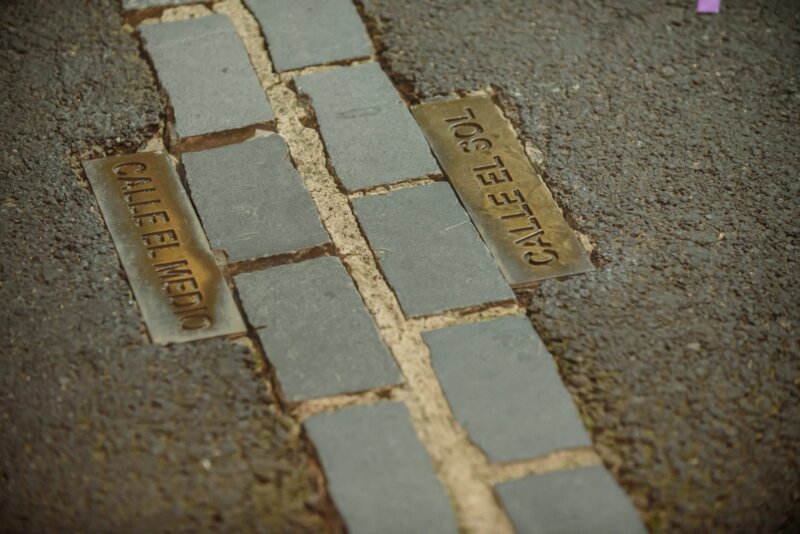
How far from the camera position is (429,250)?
2426 millimetres

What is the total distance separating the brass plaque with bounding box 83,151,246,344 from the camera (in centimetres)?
225

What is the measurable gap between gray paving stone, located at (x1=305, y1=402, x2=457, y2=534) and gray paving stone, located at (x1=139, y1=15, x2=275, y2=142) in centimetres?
108

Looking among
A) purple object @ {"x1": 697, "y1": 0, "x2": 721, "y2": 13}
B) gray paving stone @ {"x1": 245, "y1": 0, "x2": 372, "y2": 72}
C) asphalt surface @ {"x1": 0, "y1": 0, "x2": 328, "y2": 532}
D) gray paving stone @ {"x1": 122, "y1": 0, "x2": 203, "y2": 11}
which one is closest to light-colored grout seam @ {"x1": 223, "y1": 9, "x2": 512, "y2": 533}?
gray paving stone @ {"x1": 245, "y1": 0, "x2": 372, "y2": 72}

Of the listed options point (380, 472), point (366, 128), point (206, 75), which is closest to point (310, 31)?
point (206, 75)

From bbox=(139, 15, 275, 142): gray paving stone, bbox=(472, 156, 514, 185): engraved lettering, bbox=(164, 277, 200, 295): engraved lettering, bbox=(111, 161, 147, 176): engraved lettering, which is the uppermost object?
bbox=(139, 15, 275, 142): gray paving stone

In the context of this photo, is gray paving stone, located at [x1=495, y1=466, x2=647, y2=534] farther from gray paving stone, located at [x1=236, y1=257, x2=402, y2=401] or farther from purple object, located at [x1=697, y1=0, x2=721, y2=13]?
purple object, located at [x1=697, y1=0, x2=721, y2=13]

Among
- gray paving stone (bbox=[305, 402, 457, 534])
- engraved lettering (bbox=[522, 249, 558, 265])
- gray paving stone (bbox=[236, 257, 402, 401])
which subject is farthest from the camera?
engraved lettering (bbox=[522, 249, 558, 265])

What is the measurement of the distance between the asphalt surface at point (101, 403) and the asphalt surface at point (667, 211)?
0.72 meters

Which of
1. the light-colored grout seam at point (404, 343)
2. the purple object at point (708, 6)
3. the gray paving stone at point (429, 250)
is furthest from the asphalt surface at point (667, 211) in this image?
the light-colored grout seam at point (404, 343)

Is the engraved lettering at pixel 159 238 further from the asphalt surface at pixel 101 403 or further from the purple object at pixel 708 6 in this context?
the purple object at pixel 708 6

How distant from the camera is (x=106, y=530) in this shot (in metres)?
1.87

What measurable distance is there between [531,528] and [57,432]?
1011 millimetres

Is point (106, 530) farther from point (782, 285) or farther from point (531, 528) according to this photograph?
point (782, 285)

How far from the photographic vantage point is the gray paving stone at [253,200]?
7.98ft
